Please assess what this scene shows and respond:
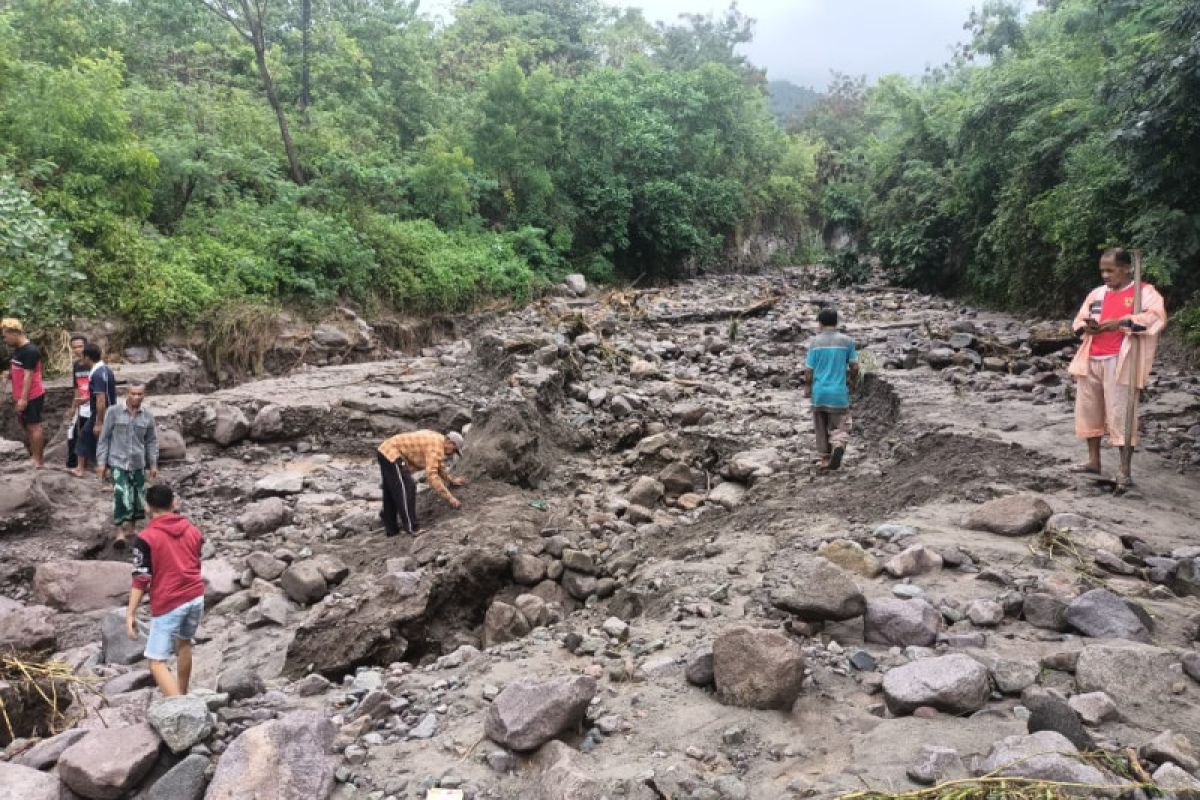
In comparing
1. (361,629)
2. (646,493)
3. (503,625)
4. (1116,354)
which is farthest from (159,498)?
(1116,354)

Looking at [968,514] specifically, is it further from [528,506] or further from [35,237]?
[35,237]

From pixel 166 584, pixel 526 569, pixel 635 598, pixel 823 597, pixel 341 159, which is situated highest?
pixel 341 159

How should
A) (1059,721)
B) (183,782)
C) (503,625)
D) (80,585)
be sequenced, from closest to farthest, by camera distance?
(1059,721)
(183,782)
(503,625)
(80,585)

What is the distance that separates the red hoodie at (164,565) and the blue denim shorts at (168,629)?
32mm

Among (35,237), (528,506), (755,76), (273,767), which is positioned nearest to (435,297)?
(35,237)

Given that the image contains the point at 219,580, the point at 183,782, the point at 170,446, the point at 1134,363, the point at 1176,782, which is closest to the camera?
the point at 1176,782

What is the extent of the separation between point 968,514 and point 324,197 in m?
15.5

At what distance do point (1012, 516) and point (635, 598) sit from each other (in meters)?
2.46

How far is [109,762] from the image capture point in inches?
116

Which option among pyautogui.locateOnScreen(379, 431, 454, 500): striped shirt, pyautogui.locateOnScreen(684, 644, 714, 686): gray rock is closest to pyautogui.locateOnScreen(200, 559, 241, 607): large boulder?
pyautogui.locateOnScreen(379, 431, 454, 500): striped shirt

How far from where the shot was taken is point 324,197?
55.2 feet

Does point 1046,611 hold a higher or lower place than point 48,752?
higher

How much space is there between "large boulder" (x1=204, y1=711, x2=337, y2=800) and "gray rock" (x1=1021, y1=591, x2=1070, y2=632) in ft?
10.7

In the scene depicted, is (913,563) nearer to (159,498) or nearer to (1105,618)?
(1105,618)
